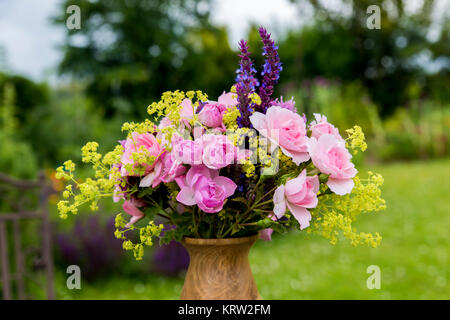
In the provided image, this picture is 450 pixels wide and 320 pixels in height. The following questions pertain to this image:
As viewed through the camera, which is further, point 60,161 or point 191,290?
point 60,161

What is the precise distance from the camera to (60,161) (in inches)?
298

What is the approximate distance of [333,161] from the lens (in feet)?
3.48

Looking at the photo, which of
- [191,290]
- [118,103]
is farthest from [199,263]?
[118,103]

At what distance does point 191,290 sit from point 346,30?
14.0m

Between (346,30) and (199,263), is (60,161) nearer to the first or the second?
(199,263)

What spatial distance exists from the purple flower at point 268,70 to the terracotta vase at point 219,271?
361 mm

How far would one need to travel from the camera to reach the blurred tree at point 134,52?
9.47 meters

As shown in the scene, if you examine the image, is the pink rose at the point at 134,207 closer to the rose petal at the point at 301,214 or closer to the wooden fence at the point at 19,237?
the rose petal at the point at 301,214

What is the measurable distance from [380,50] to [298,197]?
14241 mm

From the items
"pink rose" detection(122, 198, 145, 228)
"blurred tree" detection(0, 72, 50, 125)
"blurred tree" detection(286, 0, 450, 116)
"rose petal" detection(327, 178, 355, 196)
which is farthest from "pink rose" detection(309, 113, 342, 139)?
"blurred tree" detection(286, 0, 450, 116)

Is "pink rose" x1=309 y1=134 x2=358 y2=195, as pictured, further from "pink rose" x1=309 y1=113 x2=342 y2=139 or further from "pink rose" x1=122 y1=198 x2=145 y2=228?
"pink rose" x1=122 y1=198 x2=145 y2=228

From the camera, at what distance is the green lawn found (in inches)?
156

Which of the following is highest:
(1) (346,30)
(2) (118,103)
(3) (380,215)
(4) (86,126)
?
(1) (346,30)

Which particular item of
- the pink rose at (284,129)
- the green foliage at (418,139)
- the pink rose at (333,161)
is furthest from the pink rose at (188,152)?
the green foliage at (418,139)
